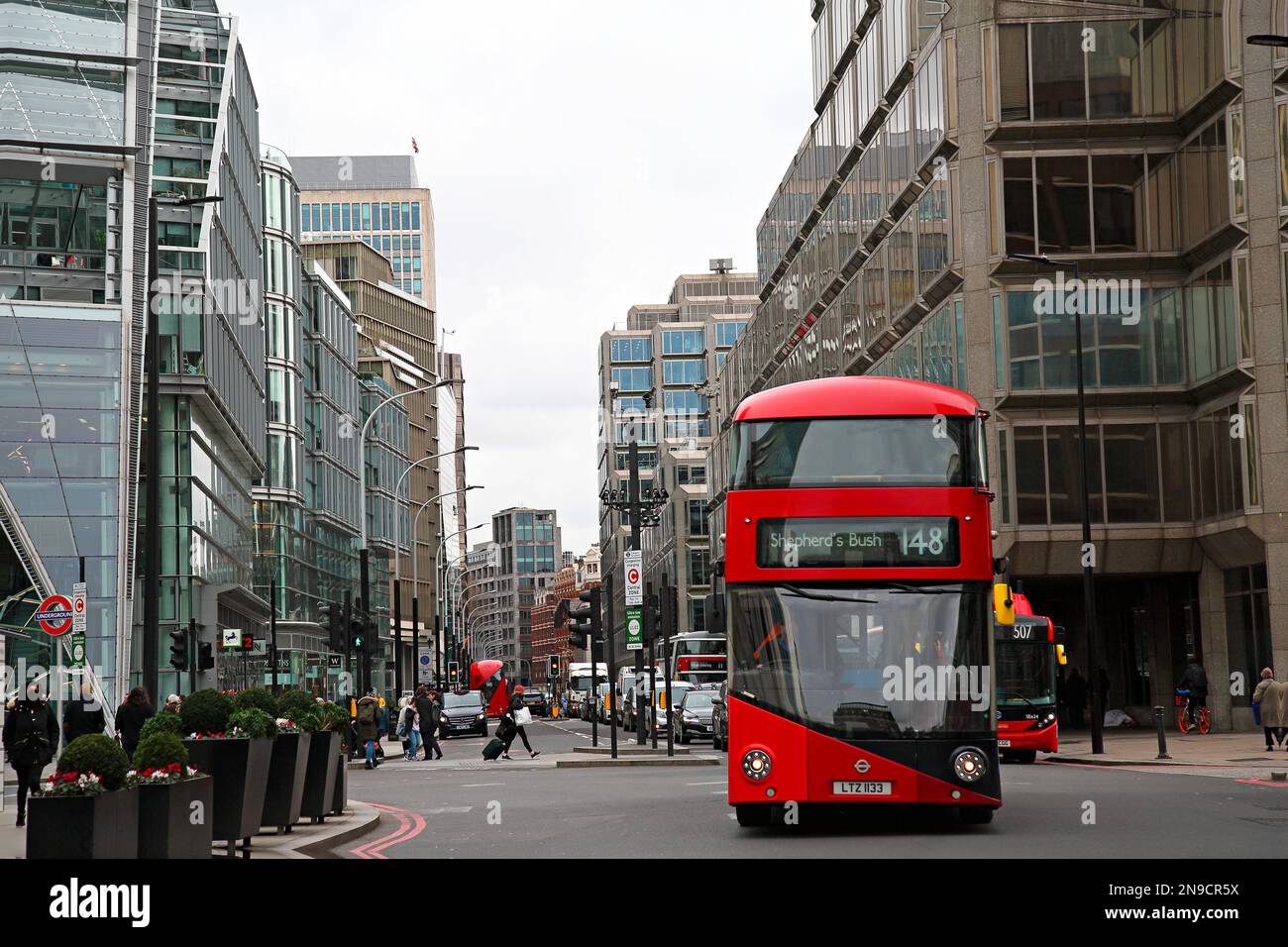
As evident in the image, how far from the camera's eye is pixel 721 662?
57812 millimetres

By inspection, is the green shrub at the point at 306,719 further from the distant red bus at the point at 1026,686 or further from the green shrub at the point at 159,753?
the distant red bus at the point at 1026,686

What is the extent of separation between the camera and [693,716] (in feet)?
151

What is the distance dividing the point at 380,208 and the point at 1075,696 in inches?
5819

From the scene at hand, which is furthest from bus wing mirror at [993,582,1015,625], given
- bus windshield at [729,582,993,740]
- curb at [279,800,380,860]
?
curb at [279,800,380,860]

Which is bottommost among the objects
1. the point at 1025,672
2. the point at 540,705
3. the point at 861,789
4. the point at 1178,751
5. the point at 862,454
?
the point at 540,705

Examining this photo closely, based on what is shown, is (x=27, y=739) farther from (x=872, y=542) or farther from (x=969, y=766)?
(x=969, y=766)

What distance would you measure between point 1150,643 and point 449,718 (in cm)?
2655

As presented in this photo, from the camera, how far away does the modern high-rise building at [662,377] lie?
142 meters

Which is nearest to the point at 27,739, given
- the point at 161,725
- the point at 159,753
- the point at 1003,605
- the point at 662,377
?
the point at 161,725

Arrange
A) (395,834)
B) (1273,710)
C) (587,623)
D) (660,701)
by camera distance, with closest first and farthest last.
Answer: (395,834), (1273,710), (587,623), (660,701)

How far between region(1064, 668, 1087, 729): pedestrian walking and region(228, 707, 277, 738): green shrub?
33.5 meters
